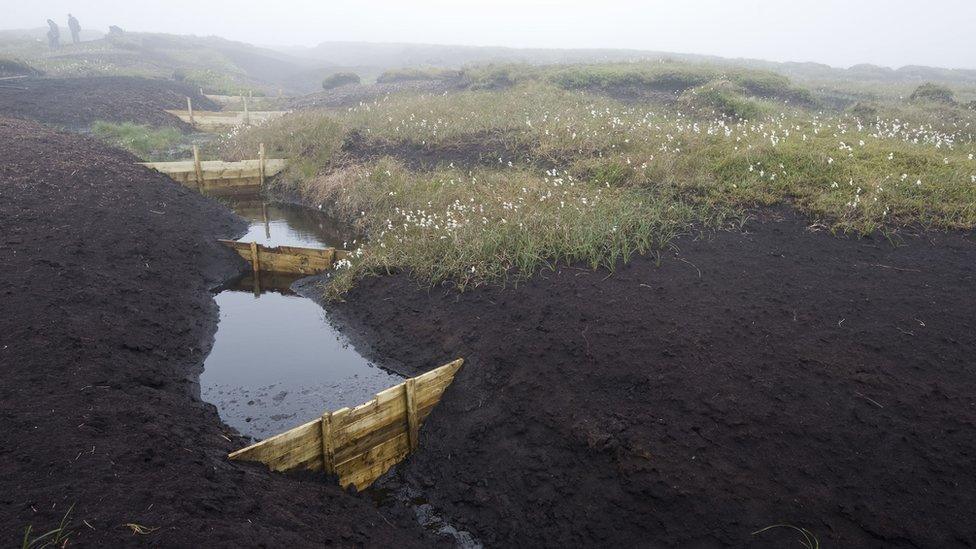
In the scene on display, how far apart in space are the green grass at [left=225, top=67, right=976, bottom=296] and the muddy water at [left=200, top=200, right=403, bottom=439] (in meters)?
1.08

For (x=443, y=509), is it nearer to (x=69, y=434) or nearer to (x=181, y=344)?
(x=69, y=434)

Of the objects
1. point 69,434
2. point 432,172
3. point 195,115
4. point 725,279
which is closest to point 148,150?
point 195,115

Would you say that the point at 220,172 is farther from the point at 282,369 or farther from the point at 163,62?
the point at 163,62

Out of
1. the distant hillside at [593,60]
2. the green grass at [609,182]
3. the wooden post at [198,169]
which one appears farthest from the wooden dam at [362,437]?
the distant hillside at [593,60]

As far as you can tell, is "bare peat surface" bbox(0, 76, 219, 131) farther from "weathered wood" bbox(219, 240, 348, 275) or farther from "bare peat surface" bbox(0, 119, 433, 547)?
"weathered wood" bbox(219, 240, 348, 275)

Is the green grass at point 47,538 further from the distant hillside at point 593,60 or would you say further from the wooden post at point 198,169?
the distant hillside at point 593,60

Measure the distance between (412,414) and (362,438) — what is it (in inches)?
25.1

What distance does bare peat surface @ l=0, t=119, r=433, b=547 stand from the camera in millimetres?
3863

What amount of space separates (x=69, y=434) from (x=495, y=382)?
13.2 feet

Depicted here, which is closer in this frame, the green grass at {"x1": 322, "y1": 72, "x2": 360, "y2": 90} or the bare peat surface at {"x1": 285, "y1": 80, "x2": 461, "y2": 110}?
the bare peat surface at {"x1": 285, "y1": 80, "x2": 461, "y2": 110}

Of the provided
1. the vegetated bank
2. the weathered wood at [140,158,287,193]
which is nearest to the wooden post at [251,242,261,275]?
the vegetated bank

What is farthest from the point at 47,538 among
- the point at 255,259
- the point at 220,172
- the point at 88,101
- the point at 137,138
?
the point at 88,101

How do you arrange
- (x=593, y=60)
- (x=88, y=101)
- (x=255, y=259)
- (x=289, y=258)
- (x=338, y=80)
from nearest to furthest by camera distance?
1. (x=289, y=258)
2. (x=255, y=259)
3. (x=88, y=101)
4. (x=338, y=80)
5. (x=593, y=60)

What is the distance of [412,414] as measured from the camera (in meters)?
6.22
